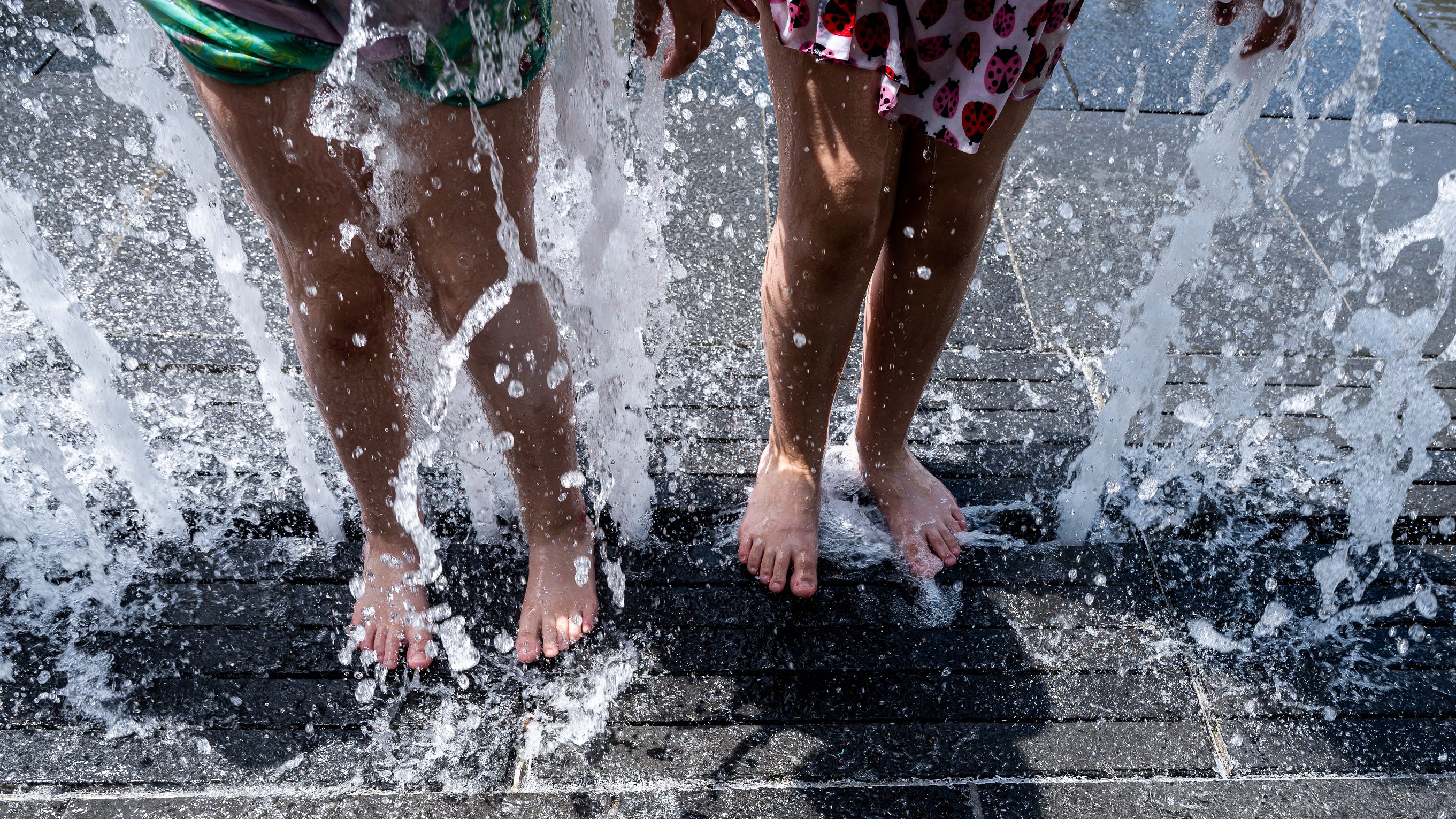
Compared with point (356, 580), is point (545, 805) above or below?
below

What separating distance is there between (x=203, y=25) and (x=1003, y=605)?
61.8 inches

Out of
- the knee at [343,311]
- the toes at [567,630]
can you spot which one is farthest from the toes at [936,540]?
the knee at [343,311]

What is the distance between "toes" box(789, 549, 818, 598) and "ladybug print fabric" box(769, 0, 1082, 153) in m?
0.84

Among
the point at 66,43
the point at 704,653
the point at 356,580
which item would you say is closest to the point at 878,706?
the point at 704,653

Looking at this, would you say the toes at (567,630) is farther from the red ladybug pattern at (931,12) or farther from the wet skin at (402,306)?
the red ladybug pattern at (931,12)

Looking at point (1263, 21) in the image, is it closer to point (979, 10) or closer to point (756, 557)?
point (979, 10)

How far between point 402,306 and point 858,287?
72 cm

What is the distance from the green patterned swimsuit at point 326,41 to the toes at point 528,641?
932 millimetres

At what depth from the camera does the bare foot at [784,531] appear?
6.15 ft

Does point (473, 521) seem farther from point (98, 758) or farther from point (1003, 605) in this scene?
point (1003, 605)

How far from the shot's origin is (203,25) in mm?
1100

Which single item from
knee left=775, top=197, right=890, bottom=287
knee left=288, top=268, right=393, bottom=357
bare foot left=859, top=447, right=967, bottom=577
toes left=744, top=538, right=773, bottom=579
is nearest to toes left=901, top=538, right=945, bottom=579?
bare foot left=859, top=447, right=967, bottom=577

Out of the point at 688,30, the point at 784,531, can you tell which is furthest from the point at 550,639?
the point at 688,30

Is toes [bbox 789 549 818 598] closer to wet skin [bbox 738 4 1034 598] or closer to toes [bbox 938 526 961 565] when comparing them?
wet skin [bbox 738 4 1034 598]
